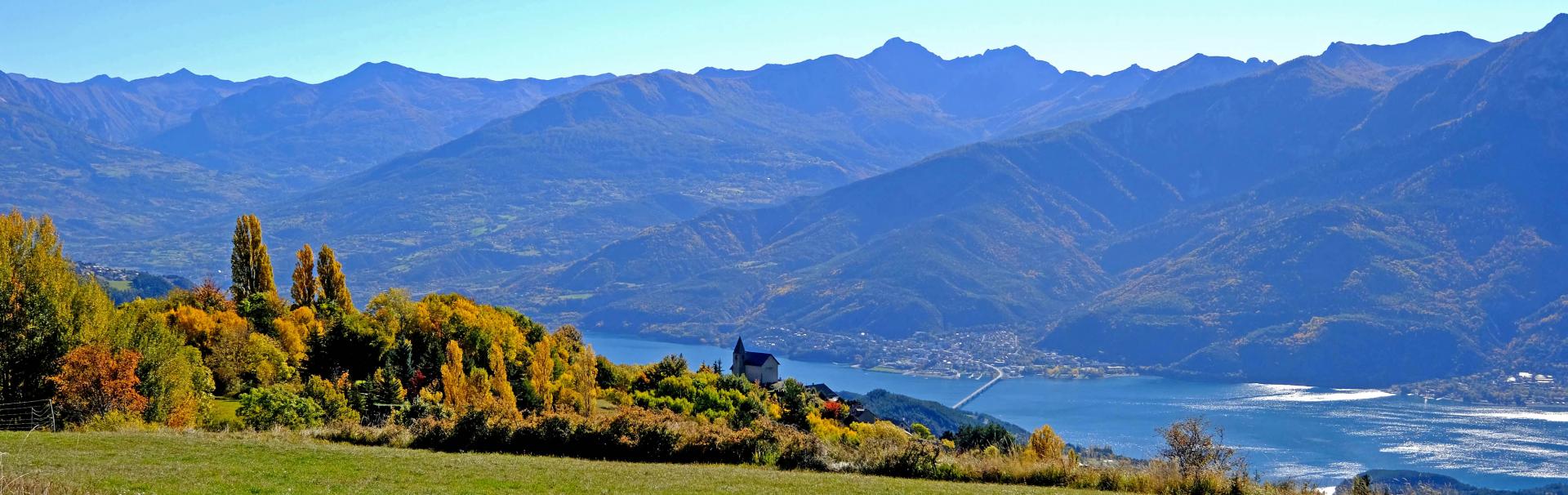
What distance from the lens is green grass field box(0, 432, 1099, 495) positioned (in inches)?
644

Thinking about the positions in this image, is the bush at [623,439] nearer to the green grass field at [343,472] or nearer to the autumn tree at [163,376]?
the green grass field at [343,472]

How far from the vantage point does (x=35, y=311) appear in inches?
1203

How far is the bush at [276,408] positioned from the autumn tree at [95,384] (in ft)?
12.0

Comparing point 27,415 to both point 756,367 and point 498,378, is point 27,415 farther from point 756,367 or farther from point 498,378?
point 756,367

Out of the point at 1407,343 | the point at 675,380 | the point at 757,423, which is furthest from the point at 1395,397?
the point at 757,423

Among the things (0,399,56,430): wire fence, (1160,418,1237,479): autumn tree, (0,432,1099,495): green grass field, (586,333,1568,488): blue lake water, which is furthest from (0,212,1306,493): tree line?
(586,333,1568,488): blue lake water

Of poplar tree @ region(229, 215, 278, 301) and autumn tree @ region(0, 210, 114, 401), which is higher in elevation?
poplar tree @ region(229, 215, 278, 301)

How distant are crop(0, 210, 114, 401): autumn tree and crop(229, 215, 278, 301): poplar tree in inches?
1052

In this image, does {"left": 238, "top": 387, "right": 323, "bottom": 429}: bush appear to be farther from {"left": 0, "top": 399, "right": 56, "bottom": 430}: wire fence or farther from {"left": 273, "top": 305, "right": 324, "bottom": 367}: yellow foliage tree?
{"left": 273, "top": 305, "right": 324, "bottom": 367}: yellow foliage tree

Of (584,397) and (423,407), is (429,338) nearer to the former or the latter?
(584,397)

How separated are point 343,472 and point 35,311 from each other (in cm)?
1788

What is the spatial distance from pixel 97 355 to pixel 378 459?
1454 centimetres

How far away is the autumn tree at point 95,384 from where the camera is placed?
28375 mm

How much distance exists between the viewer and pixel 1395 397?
167 meters
